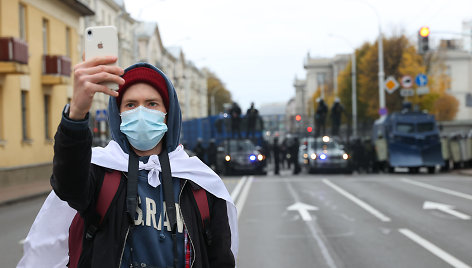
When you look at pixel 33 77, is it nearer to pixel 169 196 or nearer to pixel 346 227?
pixel 346 227

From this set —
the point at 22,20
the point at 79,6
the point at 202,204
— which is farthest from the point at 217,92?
the point at 202,204

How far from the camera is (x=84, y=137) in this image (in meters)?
2.50

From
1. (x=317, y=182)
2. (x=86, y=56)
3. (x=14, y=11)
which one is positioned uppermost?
(x=14, y=11)

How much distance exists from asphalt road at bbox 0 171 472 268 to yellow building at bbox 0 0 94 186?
703 centimetres

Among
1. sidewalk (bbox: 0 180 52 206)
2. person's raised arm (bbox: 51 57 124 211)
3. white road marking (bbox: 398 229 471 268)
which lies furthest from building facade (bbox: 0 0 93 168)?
person's raised arm (bbox: 51 57 124 211)

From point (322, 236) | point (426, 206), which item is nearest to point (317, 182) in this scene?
point (426, 206)

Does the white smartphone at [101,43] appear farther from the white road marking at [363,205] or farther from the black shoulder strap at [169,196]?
the white road marking at [363,205]

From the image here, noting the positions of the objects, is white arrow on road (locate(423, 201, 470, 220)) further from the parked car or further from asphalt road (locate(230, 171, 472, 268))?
the parked car

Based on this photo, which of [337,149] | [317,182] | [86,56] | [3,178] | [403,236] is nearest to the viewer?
[86,56]

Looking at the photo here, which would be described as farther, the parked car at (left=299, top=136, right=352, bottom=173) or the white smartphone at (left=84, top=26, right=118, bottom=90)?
the parked car at (left=299, top=136, right=352, bottom=173)

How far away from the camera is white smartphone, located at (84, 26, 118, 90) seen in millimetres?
2498

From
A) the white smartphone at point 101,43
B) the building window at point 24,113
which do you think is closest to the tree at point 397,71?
the building window at point 24,113

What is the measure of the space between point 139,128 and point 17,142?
993 inches

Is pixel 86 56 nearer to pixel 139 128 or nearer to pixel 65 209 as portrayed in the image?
pixel 139 128
